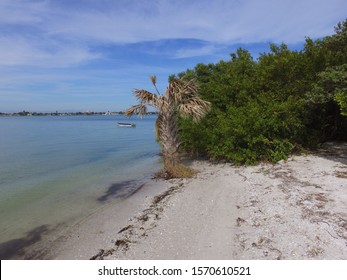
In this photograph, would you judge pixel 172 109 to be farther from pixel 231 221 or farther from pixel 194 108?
pixel 231 221

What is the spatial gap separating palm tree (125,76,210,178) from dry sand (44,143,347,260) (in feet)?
6.08

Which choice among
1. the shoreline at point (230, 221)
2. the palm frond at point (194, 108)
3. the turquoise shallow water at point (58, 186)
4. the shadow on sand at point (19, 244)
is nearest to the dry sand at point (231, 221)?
the shoreline at point (230, 221)

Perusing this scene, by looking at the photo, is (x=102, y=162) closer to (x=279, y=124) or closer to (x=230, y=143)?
(x=230, y=143)

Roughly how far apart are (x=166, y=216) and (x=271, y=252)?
133 inches

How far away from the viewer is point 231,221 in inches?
275

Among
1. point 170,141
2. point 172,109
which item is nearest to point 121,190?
point 170,141

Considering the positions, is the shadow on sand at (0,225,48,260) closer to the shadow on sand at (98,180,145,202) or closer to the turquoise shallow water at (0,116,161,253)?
the turquoise shallow water at (0,116,161,253)

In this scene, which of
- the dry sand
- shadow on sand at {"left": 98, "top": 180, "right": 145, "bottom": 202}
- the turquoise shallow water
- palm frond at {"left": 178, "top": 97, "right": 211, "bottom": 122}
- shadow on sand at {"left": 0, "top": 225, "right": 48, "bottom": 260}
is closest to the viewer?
the dry sand

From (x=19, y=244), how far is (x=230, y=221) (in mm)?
5410

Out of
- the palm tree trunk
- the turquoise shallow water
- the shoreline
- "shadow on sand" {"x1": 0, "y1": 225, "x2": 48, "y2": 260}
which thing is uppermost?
the palm tree trunk

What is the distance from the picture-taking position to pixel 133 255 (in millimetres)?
5902

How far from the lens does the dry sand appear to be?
18.4 ft

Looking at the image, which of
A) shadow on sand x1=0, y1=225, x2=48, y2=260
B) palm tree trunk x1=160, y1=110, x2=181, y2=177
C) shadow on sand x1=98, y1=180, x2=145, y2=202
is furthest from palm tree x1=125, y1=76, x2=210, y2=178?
shadow on sand x1=0, y1=225, x2=48, y2=260

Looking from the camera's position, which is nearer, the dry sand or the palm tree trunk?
the dry sand
